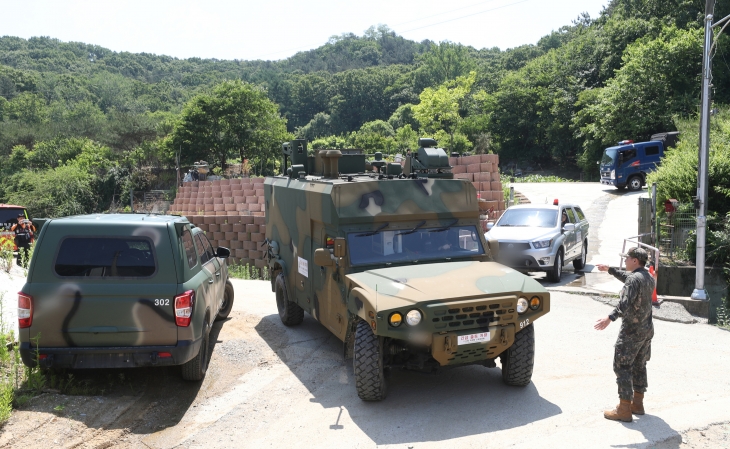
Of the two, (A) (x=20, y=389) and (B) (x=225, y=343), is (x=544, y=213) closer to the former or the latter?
(B) (x=225, y=343)

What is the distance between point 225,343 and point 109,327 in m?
2.79

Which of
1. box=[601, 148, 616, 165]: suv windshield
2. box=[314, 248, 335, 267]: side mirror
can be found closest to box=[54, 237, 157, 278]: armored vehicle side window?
box=[314, 248, 335, 267]: side mirror

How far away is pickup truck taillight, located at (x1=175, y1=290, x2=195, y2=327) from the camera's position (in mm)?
6312

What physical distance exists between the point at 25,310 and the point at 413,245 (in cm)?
409

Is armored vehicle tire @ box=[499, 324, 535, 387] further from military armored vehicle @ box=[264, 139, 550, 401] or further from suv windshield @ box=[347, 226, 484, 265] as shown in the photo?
suv windshield @ box=[347, 226, 484, 265]

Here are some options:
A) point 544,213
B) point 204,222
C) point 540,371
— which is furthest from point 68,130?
point 540,371

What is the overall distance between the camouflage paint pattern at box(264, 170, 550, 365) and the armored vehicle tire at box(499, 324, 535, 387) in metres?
0.26

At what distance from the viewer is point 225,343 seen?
8.86 m

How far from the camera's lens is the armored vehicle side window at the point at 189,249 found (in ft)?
22.8

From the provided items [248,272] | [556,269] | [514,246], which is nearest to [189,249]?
[514,246]

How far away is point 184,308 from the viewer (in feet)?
20.9

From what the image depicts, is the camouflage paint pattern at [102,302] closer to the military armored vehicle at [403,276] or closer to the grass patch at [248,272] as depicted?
the military armored vehicle at [403,276]

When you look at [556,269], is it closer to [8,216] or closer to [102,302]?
[102,302]

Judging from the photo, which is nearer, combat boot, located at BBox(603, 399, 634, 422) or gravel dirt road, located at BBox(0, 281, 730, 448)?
gravel dirt road, located at BBox(0, 281, 730, 448)
